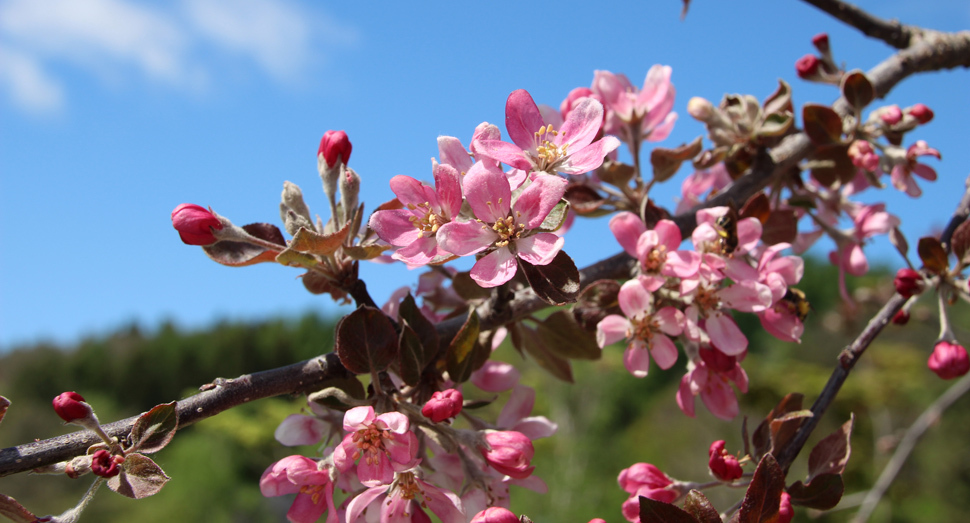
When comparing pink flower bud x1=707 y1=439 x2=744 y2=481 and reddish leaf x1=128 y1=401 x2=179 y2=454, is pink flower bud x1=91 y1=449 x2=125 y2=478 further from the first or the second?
pink flower bud x1=707 y1=439 x2=744 y2=481

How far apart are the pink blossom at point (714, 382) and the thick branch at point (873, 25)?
117 centimetres

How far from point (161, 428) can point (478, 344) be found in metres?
0.54

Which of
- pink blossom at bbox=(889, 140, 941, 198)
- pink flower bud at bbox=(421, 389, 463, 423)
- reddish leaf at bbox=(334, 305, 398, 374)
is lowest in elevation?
pink flower bud at bbox=(421, 389, 463, 423)

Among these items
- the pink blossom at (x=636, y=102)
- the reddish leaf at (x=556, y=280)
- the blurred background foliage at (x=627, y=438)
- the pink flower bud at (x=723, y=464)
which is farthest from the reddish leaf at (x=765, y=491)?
the blurred background foliage at (x=627, y=438)

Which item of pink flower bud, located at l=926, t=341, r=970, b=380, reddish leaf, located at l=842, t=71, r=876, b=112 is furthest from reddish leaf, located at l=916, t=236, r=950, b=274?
reddish leaf, located at l=842, t=71, r=876, b=112

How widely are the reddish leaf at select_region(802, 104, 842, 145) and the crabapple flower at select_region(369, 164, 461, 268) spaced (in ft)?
3.17

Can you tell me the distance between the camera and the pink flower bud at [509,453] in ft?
3.41

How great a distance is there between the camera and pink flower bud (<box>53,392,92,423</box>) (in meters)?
0.91

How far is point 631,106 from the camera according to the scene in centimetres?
155

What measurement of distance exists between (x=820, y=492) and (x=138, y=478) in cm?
104

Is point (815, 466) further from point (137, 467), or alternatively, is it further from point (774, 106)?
point (137, 467)

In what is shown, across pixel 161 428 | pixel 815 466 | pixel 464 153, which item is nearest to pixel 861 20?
pixel 815 466

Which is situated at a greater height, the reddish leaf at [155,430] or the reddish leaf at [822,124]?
the reddish leaf at [822,124]

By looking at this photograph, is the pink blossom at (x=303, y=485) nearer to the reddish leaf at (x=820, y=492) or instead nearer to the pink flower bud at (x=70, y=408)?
the pink flower bud at (x=70, y=408)
